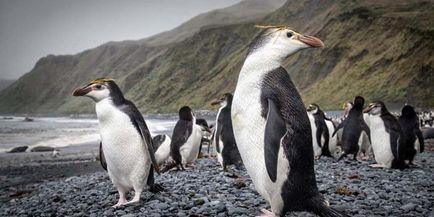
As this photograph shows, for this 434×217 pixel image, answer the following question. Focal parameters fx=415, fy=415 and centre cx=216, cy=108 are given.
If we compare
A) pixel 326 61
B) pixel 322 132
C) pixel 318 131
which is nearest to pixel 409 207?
pixel 318 131

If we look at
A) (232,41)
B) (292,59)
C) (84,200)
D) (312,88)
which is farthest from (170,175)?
(232,41)

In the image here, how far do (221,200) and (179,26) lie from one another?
191923 millimetres

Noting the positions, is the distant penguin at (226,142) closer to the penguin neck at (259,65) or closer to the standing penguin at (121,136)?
the standing penguin at (121,136)

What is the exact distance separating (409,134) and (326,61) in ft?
163

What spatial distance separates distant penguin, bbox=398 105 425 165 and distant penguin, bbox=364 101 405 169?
16 centimetres

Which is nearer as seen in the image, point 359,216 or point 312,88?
point 359,216

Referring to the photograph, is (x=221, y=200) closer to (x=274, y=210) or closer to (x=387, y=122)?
(x=274, y=210)

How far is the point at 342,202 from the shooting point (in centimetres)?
527

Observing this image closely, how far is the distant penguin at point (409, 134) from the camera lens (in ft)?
29.5

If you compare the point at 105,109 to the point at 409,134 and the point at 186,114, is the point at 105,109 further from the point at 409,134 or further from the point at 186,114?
the point at 409,134

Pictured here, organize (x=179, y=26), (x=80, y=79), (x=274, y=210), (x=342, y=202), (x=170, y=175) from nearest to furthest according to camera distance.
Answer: (x=274, y=210), (x=342, y=202), (x=170, y=175), (x=80, y=79), (x=179, y=26)

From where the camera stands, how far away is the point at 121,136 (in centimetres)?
557

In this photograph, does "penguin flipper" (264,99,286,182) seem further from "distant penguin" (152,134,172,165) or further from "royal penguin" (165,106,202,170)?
"distant penguin" (152,134,172,165)

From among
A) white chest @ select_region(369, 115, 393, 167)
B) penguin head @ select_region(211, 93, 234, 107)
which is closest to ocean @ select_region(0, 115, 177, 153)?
penguin head @ select_region(211, 93, 234, 107)
